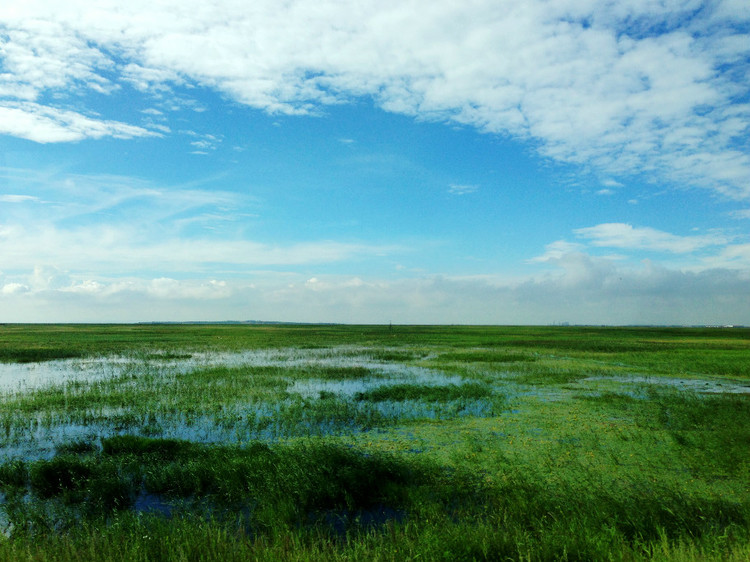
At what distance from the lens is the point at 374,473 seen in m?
8.40

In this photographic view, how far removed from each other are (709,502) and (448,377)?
1626 cm

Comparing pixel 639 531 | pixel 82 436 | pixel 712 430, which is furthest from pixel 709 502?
pixel 82 436

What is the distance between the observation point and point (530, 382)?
2125cm

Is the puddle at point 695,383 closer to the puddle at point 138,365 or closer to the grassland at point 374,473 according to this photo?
the grassland at point 374,473

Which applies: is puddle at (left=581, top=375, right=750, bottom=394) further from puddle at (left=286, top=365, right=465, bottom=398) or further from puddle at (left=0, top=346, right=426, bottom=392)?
puddle at (left=0, top=346, right=426, bottom=392)

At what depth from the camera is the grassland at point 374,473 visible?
5582 mm

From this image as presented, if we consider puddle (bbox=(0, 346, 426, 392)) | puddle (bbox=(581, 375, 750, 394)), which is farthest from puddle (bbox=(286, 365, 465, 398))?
puddle (bbox=(581, 375, 750, 394))

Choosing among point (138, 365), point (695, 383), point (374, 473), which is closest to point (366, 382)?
point (374, 473)

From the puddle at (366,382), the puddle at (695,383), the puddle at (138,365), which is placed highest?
the puddle at (695,383)

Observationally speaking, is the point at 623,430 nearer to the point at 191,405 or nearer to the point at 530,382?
the point at 530,382

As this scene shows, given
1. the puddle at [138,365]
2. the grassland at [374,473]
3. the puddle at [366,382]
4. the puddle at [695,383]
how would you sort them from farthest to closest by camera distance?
1. the puddle at [138,365]
2. the puddle at [695,383]
3. the puddle at [366,382]
4. the grassland at [374,473]

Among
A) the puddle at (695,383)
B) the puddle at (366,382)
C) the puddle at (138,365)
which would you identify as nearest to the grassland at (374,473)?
the puddle at (366,382)

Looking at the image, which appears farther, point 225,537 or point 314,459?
point 314,459

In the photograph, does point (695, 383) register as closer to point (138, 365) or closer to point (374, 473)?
point (374, 473)
